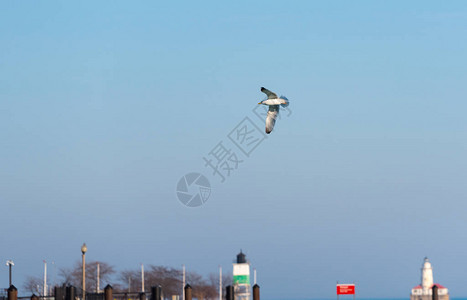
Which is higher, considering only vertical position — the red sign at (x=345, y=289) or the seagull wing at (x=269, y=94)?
the seagull wing at (x=269, y=94)

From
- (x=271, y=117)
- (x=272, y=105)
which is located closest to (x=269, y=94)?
(x=272, y=105)

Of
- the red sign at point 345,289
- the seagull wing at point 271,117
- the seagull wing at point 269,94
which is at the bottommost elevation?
the red sign at point 345,289

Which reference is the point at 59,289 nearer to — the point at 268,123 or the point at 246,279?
the point at 268,123

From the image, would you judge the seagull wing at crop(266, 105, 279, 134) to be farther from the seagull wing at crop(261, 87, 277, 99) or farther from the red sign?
the red sign

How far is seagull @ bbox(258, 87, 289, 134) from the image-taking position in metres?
30.5

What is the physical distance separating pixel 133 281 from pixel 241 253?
51.5 m

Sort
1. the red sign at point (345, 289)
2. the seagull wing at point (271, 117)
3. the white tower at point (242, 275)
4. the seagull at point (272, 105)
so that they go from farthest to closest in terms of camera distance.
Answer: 1. the white tower at point (242, 275)
2. the red sign at point (345, 289)
3. the seagull wing at point (271, 117)
4. the seagull at point (272, 105)

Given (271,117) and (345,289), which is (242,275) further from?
(271,117)

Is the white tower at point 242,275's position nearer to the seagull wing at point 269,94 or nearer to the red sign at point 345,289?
the red sign at point 345,289

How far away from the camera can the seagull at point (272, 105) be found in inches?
1203

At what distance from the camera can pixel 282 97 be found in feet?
101

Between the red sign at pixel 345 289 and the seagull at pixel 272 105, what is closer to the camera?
the seagull at pixel 272 105

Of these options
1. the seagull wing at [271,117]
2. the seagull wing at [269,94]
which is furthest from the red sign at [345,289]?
the seagull wing at [269,94]

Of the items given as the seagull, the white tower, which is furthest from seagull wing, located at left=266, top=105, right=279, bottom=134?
the white tower
